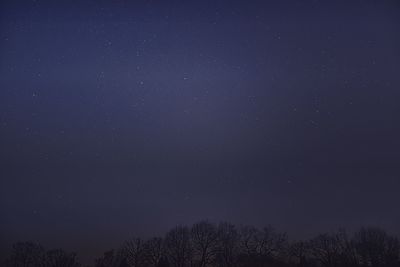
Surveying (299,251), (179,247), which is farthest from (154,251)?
(299,251)

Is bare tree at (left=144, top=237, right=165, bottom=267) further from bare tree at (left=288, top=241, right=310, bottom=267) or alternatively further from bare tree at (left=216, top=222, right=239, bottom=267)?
bare tree at (left=288, top=241, right=310, bottom=267)

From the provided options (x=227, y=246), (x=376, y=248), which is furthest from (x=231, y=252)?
(x=376, y=248)

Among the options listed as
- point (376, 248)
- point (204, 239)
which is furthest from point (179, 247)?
point (376, 248)

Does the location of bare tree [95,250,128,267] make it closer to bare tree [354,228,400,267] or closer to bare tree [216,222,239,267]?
bare tree [216,222,239,267]

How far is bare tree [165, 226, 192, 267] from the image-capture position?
75.2 m

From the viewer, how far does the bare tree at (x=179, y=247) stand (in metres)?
75.2

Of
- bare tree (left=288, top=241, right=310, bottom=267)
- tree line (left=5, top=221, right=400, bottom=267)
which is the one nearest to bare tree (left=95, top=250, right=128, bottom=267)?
tree line (left=5, top=221, right=400, bottom=267)

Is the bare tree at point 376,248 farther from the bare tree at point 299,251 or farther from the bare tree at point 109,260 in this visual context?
the bare tree at point 109,260

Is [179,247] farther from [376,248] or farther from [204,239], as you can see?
[376,248]

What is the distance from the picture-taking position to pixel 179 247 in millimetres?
76812

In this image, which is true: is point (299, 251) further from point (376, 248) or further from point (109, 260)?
point (109, 260)

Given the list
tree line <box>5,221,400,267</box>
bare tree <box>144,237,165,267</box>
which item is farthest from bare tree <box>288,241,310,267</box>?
bare tree <box>144,237,165,267</box>

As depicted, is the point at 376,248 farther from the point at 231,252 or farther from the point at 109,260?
the point at 109,260

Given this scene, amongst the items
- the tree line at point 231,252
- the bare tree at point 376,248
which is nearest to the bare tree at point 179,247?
the tree line at point 231,252
